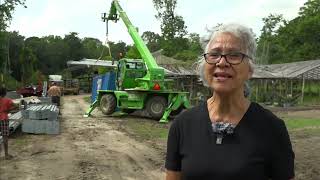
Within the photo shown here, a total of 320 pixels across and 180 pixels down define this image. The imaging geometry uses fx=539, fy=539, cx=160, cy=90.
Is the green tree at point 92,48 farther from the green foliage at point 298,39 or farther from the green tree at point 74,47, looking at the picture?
the green foliage at point 298,39

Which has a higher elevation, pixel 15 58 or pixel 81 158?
pixel 15 58

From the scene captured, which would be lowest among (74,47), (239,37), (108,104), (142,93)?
(108,104)

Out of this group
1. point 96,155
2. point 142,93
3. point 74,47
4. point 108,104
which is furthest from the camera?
point 74,47

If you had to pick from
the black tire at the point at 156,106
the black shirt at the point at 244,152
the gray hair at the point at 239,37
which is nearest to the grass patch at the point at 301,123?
the black tire at the point at 156,106

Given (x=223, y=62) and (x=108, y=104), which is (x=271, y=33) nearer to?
(x=108, y=104)

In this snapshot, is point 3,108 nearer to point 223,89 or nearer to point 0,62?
point 223,89

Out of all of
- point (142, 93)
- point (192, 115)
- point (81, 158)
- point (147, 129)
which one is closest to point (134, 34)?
point (142, 93)

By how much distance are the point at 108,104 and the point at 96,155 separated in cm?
1131

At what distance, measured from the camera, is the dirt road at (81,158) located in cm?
1002

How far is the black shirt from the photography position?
2.49 m

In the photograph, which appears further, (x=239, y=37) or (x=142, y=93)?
(x=142, y=93)

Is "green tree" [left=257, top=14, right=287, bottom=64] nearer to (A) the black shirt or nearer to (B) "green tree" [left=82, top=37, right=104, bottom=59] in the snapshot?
(B) "green tree" [left=82, top=37, right=104, bottom=59]

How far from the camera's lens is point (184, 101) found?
22609mm

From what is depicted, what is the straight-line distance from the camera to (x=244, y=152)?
2.52 m
